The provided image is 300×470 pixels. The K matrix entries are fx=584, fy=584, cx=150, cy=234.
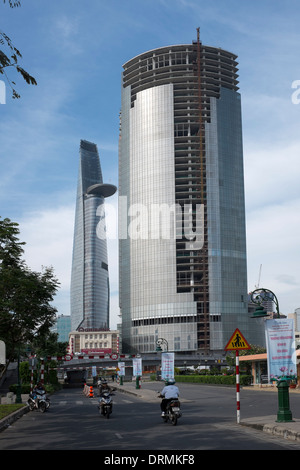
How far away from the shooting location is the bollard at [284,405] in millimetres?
20016

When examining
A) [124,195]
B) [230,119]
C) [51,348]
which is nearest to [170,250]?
[124,195]

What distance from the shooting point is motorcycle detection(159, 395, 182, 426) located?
848 inches

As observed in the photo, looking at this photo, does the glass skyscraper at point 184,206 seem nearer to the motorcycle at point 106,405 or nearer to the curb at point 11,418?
the curb at point 11,418

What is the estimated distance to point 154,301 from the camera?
17175 cm

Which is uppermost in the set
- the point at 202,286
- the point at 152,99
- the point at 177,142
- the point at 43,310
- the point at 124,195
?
the point at 152,99

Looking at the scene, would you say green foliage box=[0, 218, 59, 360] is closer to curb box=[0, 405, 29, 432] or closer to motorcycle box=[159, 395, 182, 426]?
curb box=[0, 405, 29, 432]

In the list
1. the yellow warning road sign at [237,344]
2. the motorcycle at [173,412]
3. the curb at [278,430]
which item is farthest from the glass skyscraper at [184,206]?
the curb at [278,430]

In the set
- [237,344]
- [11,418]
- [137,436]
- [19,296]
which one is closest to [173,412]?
[237,344]

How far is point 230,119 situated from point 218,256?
142ft

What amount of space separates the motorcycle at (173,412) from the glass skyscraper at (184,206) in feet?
476

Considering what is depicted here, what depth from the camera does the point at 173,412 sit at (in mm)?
21609

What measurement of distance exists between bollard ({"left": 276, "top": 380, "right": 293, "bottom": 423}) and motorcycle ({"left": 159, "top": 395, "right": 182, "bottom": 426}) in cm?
368

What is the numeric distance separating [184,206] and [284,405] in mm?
152037
